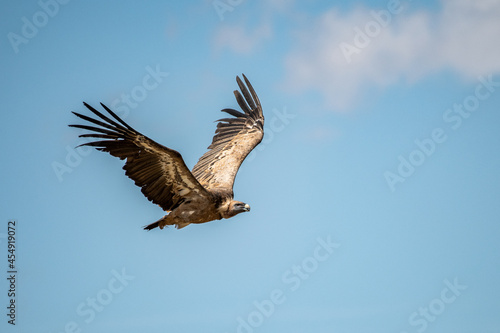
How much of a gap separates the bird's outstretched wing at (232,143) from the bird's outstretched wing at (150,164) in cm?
121

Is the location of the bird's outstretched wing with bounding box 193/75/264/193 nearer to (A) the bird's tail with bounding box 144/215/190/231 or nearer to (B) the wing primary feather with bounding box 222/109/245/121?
(B) the wing primary feather with bounding box 222/109/245/121

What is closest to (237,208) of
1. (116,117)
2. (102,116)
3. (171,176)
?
(171,176)

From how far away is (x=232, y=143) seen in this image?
15445 mm

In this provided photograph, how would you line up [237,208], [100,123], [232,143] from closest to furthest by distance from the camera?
1. [100,123]
2. [237,208]
3. [232,143]

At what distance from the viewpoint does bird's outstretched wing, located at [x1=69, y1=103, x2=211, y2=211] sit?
11234 millimetres

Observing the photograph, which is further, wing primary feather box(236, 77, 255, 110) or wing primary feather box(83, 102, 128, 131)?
wing primary feather box(236, 77, 255, 110)

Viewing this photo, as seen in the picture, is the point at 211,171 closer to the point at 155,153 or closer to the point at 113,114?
the point at 155,153

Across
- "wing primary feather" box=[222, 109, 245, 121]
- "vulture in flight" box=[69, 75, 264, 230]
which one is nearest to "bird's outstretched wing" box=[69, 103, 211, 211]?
"vulture in flight" box=[69, 75, 264, 230]

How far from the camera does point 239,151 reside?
15.0m

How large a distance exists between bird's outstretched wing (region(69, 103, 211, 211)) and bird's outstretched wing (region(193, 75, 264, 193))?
3.96 ft

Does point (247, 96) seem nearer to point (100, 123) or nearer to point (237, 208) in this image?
point (237, 208)

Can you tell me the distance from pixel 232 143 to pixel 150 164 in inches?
156

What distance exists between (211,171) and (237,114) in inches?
102

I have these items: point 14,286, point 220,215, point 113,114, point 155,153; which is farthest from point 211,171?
point 14,286
